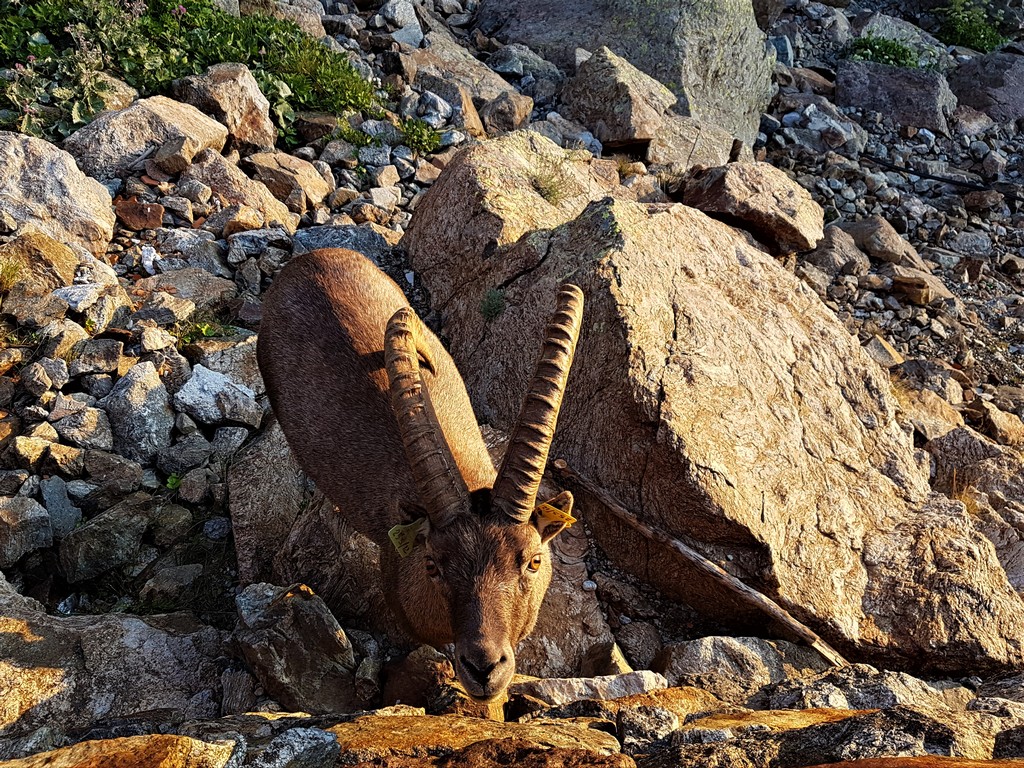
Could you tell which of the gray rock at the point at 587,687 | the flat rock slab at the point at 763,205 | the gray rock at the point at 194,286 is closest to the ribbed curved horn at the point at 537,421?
the gray rock at the point at 587,687

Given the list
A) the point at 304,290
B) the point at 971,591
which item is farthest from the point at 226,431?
the point at 971,591

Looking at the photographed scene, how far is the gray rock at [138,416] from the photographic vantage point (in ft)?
24.2

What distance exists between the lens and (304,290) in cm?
714

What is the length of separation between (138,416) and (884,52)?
19.3m

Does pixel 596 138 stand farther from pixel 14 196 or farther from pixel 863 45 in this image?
pixel 863 45

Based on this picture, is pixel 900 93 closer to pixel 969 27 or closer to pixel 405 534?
pixel 969 27

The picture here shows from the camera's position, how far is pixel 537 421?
485 centimetres

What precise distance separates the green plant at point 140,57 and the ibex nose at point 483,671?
9.59 meters

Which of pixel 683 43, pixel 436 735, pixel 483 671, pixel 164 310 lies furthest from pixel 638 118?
pixel 436 735

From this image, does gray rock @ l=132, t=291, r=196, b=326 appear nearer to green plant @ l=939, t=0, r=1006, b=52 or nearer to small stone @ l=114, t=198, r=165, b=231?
small stone @ l=114, t=198, r=165, b=231

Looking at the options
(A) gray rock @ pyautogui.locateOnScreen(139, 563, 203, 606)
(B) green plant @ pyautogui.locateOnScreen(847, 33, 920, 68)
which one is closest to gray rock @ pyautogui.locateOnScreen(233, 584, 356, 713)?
(A) gray rock @ pyautogui.locateOnScreen(139, 563, 203, 606)

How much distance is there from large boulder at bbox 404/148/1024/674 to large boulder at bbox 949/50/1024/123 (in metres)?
14.0

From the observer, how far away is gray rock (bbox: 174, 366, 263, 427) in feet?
25.2

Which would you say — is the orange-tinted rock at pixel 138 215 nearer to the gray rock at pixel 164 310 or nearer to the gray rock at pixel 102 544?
the gray rock at pixel 164 310
